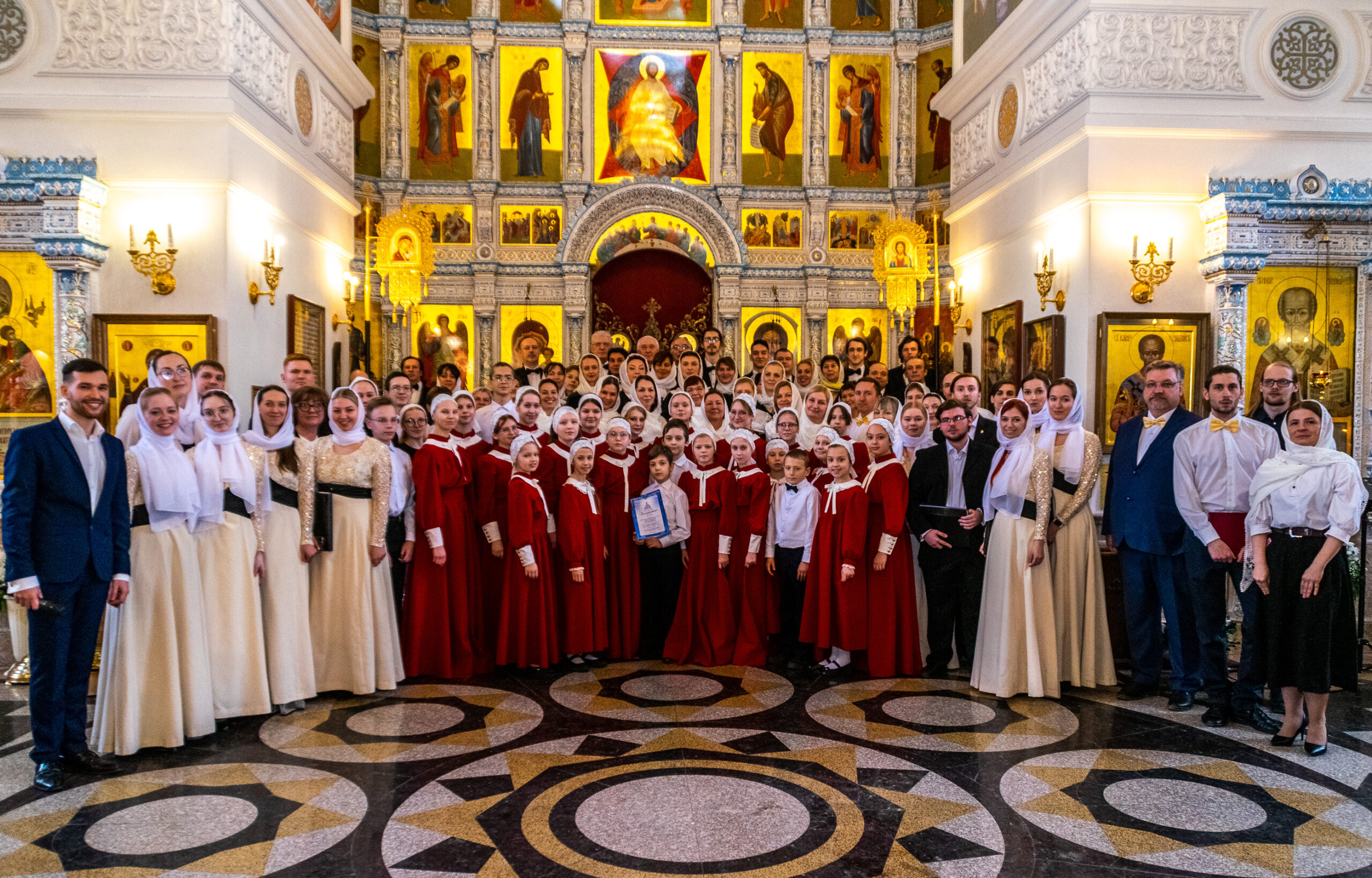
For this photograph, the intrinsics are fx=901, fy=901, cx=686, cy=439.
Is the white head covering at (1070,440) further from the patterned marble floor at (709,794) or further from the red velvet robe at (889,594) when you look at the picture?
the patterned marble floor at (709,794)

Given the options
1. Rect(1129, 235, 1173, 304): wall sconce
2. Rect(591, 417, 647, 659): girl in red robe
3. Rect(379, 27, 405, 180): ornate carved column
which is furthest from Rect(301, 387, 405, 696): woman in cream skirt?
Rect(379, 27, 405, 180): ornate carved column

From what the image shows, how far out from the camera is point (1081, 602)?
5.71 m

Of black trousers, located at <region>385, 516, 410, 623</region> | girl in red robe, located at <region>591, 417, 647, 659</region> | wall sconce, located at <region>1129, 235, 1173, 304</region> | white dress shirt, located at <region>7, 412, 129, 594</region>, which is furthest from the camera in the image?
wall sconce, located at <region>1129, 235, 1173, 304</region>

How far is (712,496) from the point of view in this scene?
6406 mm

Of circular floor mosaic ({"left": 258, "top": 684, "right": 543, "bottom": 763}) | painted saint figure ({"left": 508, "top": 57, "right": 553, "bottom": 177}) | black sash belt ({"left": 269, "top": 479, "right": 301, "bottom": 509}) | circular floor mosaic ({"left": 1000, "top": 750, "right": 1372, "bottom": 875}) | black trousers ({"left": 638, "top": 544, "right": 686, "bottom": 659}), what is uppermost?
painted saint figure ({"left": 508, "top": 57, "right": 553, "bottom": 177})

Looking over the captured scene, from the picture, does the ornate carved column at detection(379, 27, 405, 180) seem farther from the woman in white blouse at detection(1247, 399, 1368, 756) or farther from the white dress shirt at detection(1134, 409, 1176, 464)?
the woman in white blouse at detection(1247, 399, 1368, 756)

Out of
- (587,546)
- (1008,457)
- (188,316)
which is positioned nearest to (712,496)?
(587,546)

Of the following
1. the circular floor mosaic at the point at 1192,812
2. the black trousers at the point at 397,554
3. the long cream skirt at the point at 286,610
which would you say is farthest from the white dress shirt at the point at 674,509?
the circular floor mosaic at the point at 1192,812

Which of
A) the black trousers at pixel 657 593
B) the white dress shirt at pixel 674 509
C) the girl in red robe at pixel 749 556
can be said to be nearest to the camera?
the girl in red robe at pixel 749 556

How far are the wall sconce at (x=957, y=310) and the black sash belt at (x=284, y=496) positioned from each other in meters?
9.77

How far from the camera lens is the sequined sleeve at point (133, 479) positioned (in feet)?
15.2

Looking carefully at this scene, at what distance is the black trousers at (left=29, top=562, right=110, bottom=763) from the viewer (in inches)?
168

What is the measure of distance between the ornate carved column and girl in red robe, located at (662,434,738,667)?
35.7 ft

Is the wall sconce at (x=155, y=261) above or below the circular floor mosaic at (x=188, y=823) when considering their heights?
above
